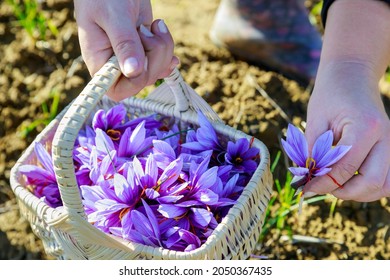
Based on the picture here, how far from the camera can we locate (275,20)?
185 cm

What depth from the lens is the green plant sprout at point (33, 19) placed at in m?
1.79

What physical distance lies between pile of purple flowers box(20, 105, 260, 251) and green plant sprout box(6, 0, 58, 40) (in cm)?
67

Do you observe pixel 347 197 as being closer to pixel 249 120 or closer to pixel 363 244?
pixel 363 244

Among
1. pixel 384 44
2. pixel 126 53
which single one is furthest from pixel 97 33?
pixel 384 44

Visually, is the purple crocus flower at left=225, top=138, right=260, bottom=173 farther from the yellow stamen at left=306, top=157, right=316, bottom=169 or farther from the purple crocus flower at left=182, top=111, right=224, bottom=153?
the yellow stamen at left=306, top=157, right=316, bottom=169

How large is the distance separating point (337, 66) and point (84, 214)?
1.69 ft

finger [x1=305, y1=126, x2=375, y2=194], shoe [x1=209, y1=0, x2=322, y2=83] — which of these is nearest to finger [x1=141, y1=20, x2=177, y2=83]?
finger [x1=305, y1=126, x2=375, y2=194]

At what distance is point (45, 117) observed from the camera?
1.67 metres

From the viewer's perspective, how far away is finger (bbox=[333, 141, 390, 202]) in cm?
96

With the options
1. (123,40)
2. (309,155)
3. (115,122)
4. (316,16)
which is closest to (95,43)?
(123,40)

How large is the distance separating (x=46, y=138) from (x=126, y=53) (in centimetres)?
32

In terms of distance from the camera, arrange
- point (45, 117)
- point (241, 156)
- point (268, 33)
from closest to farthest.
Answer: point (241, 156) < point (45, 117) < point (268, 33)

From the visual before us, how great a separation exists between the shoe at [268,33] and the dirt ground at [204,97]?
0.13 ft

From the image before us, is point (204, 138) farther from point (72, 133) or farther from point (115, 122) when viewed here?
point (72, 133)
